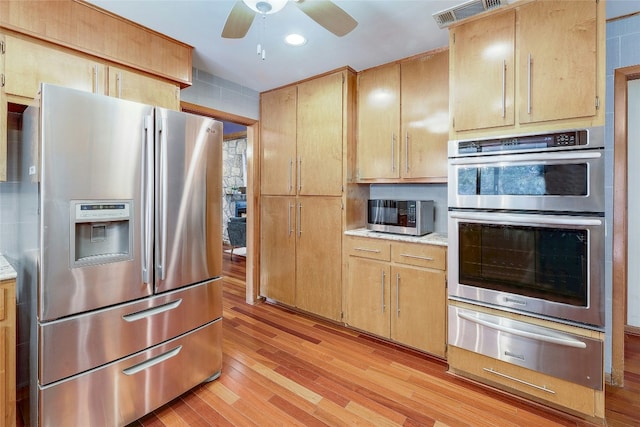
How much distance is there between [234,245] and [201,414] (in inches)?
179

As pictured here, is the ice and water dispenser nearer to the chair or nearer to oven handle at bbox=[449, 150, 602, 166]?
oven handle at bbox=[449, 150, 602, 166]

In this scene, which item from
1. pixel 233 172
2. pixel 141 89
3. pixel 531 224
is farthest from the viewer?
pixel 233 172

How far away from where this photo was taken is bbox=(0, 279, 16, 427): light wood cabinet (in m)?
1.44

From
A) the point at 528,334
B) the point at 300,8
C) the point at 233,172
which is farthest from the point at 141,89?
the point at 233,172

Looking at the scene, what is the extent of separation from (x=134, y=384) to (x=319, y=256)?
184cm

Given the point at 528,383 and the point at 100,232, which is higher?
the point at 100,232

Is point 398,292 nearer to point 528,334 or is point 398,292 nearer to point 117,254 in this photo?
point 528,334

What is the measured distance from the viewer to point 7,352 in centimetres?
145

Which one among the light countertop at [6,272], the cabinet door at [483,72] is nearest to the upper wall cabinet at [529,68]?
the cabinet door at [483,72]

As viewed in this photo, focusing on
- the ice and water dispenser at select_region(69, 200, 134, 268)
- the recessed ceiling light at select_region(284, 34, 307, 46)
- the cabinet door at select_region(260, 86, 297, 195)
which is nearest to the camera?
the ice and water dispenser at select_region(69, 200, 134, 268)

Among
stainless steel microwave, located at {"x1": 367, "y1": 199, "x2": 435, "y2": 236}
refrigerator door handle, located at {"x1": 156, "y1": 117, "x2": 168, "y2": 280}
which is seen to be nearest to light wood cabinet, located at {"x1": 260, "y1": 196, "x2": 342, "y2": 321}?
stainless steel microwave, located at {"x1": 367, "y1": 199, "x2": 435, "y2": 236}

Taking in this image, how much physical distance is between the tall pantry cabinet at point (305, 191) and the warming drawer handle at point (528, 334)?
1.24m

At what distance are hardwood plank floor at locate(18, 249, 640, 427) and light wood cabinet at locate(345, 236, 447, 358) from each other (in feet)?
0.52

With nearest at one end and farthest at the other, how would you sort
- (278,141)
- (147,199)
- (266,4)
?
(266,4), (147,199), (278,141)
